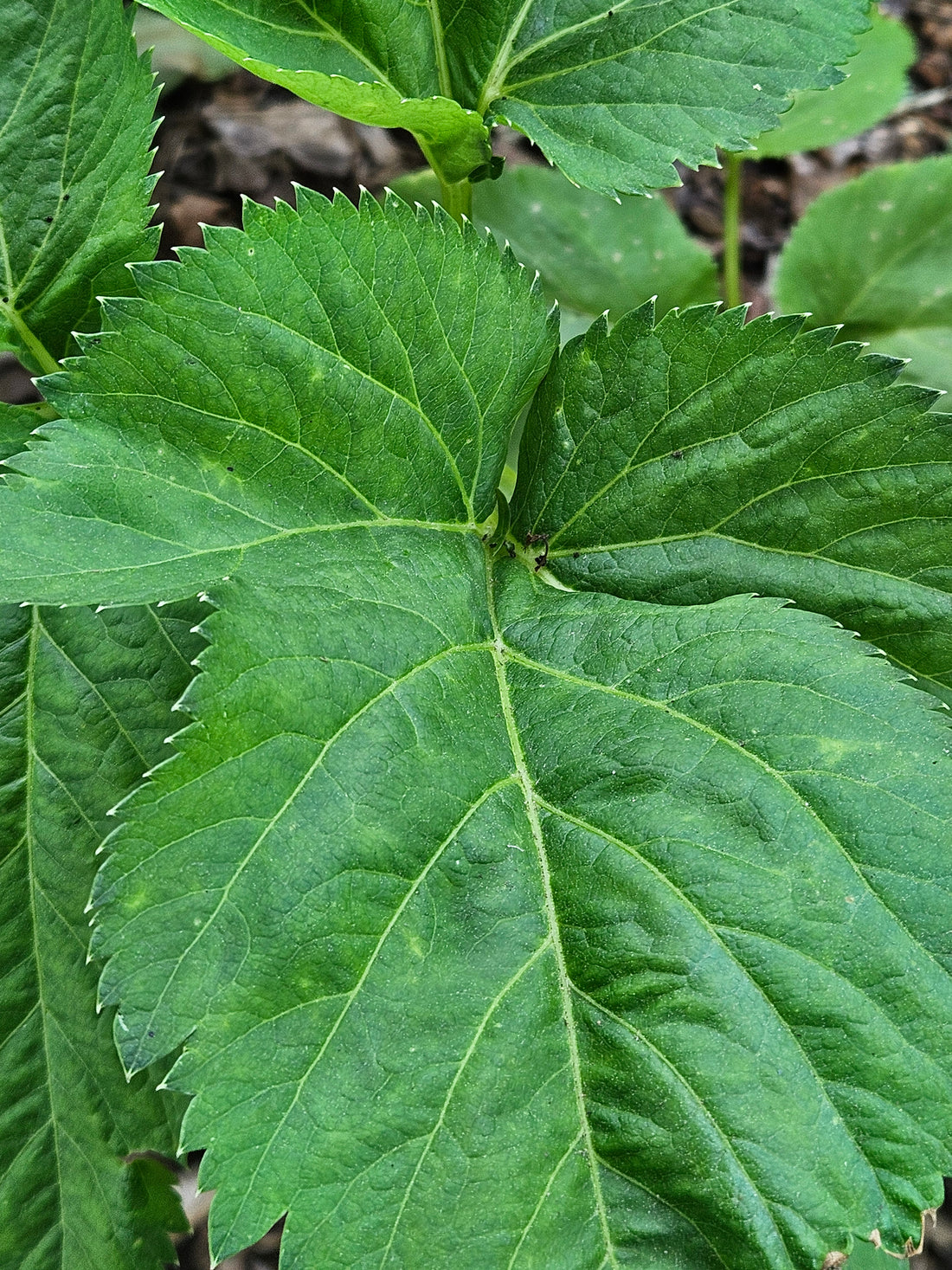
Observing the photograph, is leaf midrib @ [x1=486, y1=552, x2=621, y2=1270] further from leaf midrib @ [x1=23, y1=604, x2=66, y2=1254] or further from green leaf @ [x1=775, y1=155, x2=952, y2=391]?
green leaf @ [x1=775, y1=155, x2=952, y2=391]

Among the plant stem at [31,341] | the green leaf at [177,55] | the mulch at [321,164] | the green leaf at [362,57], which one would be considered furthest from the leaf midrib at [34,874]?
the green leaf at [177,55]

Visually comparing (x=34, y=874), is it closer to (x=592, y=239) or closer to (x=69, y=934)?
(x=69, y=934)

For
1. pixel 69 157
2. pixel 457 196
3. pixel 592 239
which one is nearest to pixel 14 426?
pixel 69 157

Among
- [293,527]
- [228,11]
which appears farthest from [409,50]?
[293,527]

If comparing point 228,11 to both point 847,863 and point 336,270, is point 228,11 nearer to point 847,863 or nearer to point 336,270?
point 336,270

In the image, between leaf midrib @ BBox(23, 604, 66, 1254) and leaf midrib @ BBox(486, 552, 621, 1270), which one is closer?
leaf midrib @ BBox(486, 552, 621, 1270)

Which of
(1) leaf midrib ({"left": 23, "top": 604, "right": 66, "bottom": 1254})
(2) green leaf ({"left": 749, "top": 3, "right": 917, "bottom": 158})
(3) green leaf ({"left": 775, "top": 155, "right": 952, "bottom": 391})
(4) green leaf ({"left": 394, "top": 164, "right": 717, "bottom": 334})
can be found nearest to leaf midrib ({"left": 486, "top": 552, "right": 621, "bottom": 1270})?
(1) leaf midrib ({"left": 23, "top": 604, "right": 66, "bottom": 1254})
